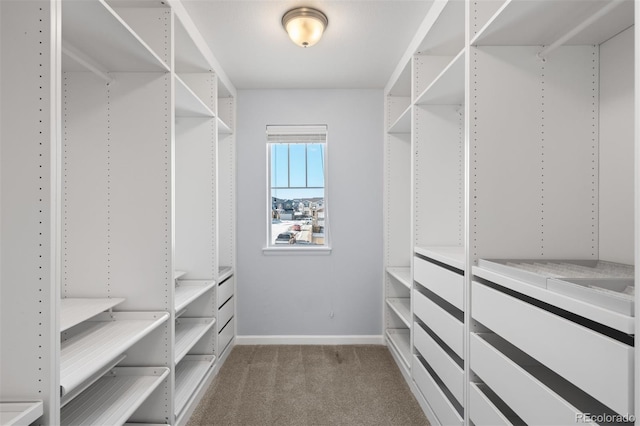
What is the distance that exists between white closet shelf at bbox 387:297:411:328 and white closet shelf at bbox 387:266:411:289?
0.22 meters

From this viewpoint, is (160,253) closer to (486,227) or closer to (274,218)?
(486,227)

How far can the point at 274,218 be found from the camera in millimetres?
3674

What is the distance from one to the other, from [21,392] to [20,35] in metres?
A: 1.00

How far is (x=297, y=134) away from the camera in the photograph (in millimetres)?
3605

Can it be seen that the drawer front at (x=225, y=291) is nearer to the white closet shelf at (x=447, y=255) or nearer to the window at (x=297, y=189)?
the window at (x=297, y=189)

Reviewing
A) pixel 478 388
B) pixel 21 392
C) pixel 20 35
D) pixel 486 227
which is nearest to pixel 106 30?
pixel 20 35

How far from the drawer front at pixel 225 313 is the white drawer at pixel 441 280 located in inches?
65.8

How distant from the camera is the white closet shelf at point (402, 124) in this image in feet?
9.56

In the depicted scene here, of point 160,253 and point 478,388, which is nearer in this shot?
point 478,388

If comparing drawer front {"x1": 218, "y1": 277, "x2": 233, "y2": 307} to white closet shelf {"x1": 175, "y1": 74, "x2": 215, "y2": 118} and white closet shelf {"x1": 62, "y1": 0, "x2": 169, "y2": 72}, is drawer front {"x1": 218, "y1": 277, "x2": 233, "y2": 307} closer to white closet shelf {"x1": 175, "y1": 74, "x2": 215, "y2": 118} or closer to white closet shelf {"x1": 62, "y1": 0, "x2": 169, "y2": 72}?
white closet shelf {"x1": 175, "y1": 74, "x2": 215, "y2": 118}

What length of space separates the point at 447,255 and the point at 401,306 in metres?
1.38

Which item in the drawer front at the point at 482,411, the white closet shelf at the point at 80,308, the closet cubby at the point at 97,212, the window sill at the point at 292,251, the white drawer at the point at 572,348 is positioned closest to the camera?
the white drawer at the point at 572,348

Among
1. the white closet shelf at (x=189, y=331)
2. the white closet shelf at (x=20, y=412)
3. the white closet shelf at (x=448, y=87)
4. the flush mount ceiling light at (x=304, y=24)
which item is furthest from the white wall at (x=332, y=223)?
the white closet shelf at (x=20, y=412)

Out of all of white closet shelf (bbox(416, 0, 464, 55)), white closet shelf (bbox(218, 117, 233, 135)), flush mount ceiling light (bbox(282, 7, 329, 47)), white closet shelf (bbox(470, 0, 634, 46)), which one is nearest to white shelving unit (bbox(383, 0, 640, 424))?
white closet shelf (bbox(470, 0, 634, 46))
